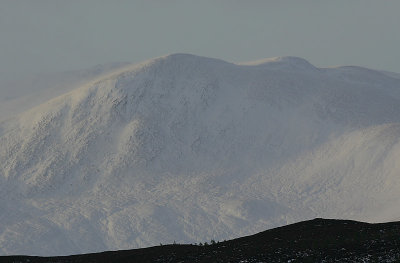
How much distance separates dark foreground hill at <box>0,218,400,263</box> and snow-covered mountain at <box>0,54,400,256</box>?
88436 mm

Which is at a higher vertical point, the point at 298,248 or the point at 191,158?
the point at 191,158

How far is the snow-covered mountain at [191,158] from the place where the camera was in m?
128

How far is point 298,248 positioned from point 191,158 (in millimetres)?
120142

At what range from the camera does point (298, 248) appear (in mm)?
27297

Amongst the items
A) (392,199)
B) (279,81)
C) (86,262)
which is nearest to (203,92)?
(279,81)

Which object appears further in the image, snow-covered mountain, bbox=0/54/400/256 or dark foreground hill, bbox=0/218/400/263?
snow-covered mountain, bbox=0/54/400/256

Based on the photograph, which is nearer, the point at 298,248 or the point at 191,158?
the point at 298,248

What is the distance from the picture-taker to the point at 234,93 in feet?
525

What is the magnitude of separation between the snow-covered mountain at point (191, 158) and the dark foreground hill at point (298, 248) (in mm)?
88436

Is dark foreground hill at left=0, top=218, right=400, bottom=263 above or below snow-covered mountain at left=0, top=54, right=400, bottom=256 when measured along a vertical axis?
below

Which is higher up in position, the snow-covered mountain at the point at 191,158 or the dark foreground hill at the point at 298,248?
the snow-covered mountain at the point at 191,158

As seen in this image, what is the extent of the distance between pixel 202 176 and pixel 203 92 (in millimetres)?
26874

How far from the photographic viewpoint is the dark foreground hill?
26031mm

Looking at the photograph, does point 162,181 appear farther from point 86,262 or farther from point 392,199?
point 86,262
